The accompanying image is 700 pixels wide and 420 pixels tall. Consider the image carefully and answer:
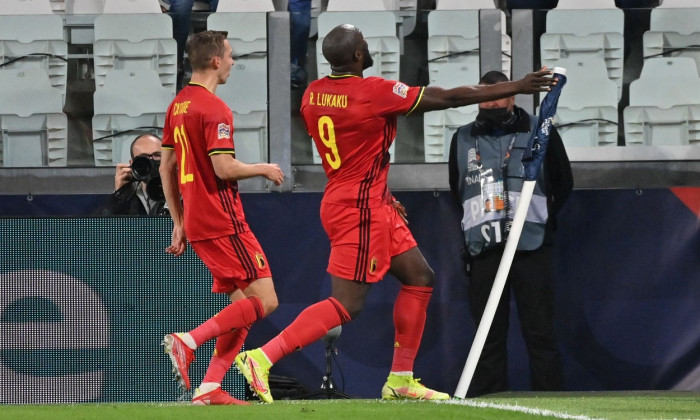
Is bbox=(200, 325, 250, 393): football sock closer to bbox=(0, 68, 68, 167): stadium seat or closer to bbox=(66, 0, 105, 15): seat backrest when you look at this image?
bbox=(0, 68, 68, 167): stadium seat

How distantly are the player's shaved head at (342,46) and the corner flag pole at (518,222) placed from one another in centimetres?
109

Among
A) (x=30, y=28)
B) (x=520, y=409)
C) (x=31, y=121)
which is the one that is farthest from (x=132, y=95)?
(x=520, y=409)

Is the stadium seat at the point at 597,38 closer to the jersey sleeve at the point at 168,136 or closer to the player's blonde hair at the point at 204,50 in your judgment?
the player's blonde hair at the point at 204,50

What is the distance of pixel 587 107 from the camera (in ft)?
25.9

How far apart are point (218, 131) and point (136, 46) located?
9.02 ft

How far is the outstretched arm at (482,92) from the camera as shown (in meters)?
5.38

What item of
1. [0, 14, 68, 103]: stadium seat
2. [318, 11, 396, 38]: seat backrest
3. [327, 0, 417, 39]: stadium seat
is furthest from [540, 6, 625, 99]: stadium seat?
[0, 14, 68, 103]: stadium seat

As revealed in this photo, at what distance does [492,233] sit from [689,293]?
1.42 m

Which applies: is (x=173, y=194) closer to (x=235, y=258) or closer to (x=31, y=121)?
(x=235, y=258)

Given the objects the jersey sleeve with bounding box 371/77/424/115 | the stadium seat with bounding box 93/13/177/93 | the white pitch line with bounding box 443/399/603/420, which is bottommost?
the white pitch line with bounding box 443/399/603/420

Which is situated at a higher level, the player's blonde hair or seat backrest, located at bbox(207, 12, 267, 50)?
seat backrest, located at bbox(207, 12, 267, 50)

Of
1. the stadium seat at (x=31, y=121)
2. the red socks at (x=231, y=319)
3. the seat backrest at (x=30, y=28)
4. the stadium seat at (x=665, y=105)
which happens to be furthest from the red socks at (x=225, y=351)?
the stadium seat at (x=665, y=105)

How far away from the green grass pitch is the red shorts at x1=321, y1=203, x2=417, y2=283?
62cm

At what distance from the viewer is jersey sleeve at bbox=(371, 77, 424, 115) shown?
5.54 meters
